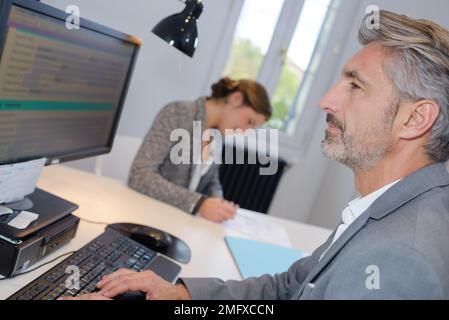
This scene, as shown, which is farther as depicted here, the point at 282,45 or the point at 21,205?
the point at 282,45

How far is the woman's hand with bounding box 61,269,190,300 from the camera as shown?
0.84 meters

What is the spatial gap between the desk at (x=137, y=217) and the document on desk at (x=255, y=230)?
45 mm

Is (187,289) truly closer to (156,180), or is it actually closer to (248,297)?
(248,297)

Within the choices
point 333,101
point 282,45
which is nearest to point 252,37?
point 282,45

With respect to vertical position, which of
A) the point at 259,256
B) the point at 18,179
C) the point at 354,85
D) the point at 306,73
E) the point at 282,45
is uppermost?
the point at 282,45

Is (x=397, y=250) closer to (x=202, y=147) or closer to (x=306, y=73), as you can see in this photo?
(x=202, y=147)

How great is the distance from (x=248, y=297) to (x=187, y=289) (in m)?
0.15

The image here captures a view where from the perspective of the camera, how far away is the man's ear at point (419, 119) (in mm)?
870

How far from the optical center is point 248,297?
1.03m

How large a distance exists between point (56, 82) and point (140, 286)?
1.49 ft

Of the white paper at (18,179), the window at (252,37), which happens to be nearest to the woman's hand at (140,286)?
the white paper at (18,179)

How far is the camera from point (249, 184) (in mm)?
2943

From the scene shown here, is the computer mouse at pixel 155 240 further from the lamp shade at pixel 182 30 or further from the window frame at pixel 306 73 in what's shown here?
the window frame at pixel 306 73

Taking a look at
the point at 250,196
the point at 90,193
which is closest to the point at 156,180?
the point at 90,193
